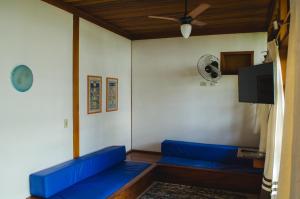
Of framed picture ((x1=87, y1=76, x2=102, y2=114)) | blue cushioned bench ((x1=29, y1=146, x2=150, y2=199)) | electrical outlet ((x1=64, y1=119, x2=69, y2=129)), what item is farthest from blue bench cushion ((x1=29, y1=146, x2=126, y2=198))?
framed picture ((x1=87, y1=76, x2=102, y2=114))

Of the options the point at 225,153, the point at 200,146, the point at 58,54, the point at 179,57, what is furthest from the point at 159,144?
the point at 58,54

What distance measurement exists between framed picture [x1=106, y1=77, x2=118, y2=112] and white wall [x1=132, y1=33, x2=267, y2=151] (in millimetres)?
777

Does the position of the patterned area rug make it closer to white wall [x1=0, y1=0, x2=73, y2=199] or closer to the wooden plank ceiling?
white wall [x1=0, y1=0, x2=73, y2=199]

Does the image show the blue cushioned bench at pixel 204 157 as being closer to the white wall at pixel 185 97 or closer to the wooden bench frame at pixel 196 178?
the wooden bench frame at pixel 196 178

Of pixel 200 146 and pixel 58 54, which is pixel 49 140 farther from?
pixel 200 146

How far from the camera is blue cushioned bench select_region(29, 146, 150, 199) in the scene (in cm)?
313

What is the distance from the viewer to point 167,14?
425 cm

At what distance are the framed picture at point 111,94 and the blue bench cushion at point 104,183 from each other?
1.19 meters

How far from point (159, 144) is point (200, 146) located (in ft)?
3.66

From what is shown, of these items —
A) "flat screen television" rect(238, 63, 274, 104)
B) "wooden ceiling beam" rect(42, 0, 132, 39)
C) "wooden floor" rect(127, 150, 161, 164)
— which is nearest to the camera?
"flat screen television" rect(238, 63, 274, 104)

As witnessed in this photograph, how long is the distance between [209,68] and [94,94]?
7.68 feet

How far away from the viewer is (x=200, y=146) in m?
4.94

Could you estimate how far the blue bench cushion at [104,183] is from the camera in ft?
10.4

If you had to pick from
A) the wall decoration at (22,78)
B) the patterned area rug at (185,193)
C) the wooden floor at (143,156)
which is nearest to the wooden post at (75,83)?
the wall decoration at (22,78)
